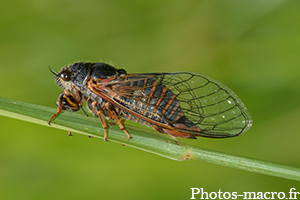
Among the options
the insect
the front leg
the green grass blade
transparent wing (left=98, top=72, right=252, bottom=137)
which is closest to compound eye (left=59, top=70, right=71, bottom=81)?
the insect

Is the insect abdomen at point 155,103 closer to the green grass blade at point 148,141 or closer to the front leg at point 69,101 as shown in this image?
the green grass blade at point 148,141

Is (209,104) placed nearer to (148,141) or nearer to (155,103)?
(155,103)

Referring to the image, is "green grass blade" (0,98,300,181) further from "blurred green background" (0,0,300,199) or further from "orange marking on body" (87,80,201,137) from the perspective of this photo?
"blurred green background" (0,0,300,199)

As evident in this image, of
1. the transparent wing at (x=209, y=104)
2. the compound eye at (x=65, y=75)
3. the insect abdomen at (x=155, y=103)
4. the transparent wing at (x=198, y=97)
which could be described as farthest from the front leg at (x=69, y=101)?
the transparent wing at (x=209, y=104)

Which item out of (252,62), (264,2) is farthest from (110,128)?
(264,2)

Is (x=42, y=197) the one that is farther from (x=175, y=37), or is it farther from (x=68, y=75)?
(x=175, y=37)

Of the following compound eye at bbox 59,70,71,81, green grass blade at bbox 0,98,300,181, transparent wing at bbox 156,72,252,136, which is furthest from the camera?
compound eye at bbox 59,70,71,81
